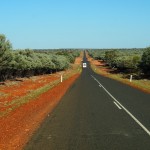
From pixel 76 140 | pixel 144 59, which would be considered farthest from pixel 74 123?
pixel 144 59

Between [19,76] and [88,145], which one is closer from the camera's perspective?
[88,145]

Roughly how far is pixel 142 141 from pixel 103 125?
281 centimetres

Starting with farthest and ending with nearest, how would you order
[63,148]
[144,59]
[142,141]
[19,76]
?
[144,59] → [19,76] → [142,141] → [63,148]

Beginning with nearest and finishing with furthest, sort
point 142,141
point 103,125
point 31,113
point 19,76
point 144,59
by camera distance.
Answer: point 142,141 → point 103,125 → point 31,113 → point 19,76 → point 144,59

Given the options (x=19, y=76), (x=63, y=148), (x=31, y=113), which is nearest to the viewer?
(x=63, y=148)

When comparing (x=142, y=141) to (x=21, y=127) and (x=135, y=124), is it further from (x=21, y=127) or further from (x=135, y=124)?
(x=21, y=127)

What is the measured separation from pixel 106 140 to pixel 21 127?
3788 mm

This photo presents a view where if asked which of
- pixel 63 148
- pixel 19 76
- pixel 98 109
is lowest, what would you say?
pixel 19 76

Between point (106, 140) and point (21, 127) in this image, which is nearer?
point (106, 140)

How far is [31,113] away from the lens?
1593 centimetres

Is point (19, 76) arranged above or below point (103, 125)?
below

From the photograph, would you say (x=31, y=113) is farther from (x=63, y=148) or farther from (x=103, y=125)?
(x=63, y=148)

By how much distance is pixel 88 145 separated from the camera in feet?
29.2

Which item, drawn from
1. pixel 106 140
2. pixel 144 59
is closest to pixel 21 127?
pixel 106 140
